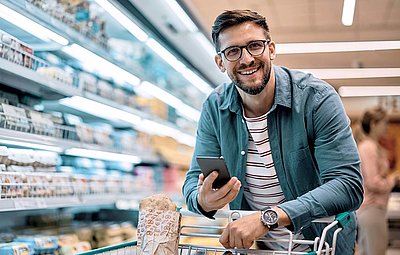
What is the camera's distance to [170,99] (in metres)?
6.07

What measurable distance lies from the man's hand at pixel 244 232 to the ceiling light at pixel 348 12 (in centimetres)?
536

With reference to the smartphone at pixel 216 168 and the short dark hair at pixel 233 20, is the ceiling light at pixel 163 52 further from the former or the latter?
the smartphone at pixel 216 168

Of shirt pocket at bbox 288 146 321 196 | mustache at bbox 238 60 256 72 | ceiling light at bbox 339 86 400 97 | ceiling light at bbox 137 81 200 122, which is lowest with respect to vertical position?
shirt pocket at bbox 288 146 321 196

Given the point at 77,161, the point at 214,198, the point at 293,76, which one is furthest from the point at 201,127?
the point at 77,161

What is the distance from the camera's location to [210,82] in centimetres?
895

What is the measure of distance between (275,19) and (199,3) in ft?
4.23

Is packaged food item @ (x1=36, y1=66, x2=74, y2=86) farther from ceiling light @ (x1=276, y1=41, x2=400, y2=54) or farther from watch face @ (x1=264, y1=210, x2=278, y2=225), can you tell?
ceiling light @ (x1=276, y1=41, x2=400, y2=54)

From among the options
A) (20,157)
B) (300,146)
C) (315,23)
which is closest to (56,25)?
(20,157)

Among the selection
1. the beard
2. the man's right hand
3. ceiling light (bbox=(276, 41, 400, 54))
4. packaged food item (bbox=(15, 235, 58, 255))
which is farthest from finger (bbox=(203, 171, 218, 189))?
ceiling light (bbox=(276, 41, 400, 54))

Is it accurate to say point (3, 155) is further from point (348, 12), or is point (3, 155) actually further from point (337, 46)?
point (337, 46)

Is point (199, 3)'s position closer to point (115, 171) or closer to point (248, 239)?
point (115, 171)

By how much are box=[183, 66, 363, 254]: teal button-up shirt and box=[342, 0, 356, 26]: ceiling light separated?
15.9 feet

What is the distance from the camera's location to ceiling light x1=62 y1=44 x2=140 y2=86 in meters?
3.53

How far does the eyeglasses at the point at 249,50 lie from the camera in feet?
5.39
